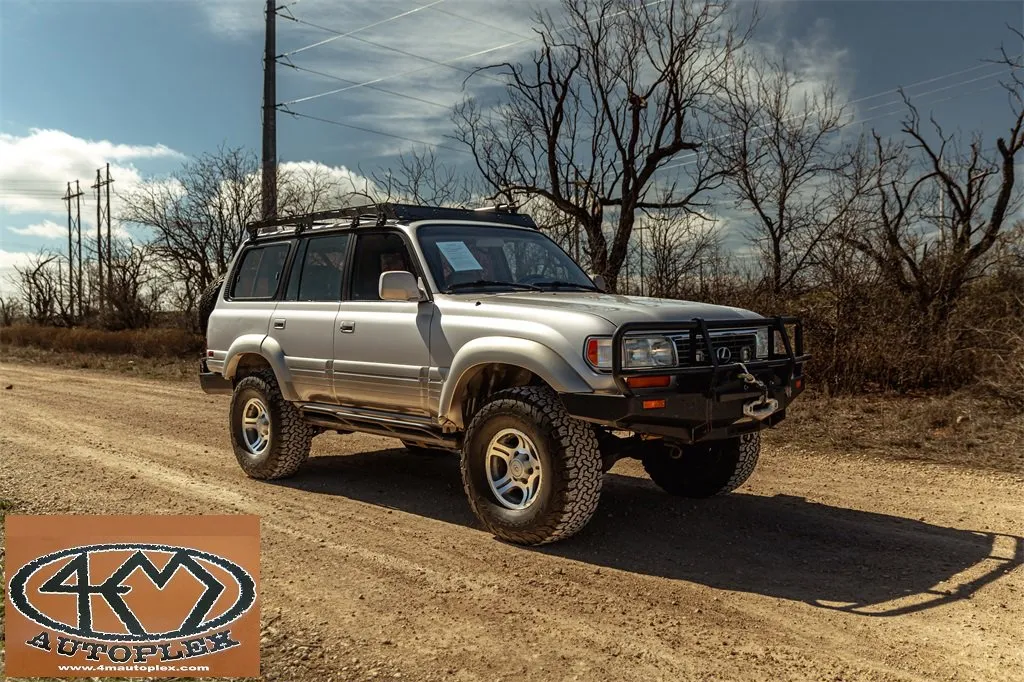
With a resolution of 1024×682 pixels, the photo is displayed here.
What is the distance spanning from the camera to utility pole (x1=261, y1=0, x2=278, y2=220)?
18.3m

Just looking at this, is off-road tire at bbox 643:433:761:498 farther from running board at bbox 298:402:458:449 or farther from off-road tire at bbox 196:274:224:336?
off-road tire at bbox 196:274:224:336

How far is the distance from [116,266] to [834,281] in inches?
962

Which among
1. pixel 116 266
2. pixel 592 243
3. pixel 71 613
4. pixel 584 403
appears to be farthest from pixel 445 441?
pixel 116 266

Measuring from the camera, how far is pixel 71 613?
326 cm

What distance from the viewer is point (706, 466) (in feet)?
20.8

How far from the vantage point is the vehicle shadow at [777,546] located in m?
4.63

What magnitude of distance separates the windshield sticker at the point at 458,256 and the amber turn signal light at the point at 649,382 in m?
1.86

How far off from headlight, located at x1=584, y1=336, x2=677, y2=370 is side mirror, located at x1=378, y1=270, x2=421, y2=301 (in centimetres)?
149

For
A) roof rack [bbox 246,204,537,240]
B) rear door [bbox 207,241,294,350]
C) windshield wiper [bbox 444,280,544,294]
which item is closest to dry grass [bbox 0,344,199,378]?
rear door [bbox 207,241,294,350]

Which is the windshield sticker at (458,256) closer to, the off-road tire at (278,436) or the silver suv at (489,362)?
the silver suv at (489,362)

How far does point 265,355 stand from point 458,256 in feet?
6.93

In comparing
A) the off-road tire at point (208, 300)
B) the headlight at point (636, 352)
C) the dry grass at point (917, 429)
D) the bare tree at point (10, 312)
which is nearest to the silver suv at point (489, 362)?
the headlight at point (636, 352)

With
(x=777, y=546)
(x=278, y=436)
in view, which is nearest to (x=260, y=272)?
(x=278, y=436)

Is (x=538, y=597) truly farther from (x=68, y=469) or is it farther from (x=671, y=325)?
(x=68, y=469)
